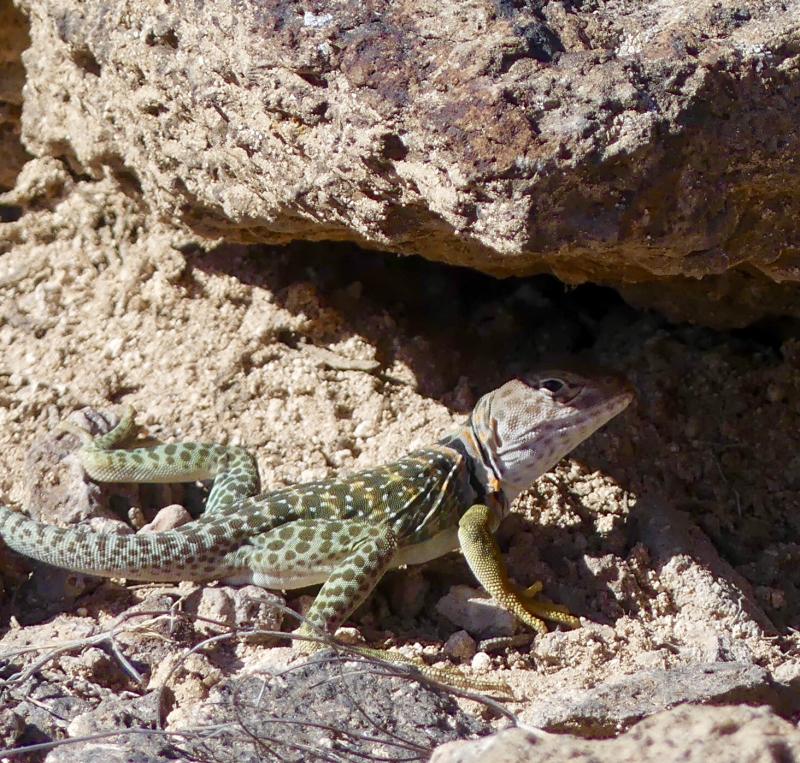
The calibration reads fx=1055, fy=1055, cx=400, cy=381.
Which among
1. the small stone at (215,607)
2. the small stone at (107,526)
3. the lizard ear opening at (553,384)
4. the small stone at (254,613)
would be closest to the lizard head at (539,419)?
the lizard ear opening at (553,384)

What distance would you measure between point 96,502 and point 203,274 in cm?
130

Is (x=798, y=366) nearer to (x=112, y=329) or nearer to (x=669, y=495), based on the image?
(x=669, y=495)

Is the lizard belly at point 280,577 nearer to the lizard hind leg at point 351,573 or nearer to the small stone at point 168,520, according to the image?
the lizard hind leg at point 351,573

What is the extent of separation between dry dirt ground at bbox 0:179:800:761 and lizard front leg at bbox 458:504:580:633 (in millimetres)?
96

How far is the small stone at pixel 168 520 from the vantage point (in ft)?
13.4

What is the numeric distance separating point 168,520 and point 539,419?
1513mm

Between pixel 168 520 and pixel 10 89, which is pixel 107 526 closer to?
pixel 168 520

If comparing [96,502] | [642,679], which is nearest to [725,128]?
[642,679]

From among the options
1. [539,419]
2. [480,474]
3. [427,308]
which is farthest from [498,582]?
[427,308]

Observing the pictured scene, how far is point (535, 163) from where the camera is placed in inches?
117

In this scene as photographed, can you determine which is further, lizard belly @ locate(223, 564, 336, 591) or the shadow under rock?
the shadow under rock

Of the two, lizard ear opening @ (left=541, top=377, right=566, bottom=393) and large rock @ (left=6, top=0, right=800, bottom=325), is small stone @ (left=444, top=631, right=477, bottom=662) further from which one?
large rock @ (left=6, top=0, right=800, bottom=325)

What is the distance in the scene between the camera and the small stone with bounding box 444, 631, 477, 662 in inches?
145

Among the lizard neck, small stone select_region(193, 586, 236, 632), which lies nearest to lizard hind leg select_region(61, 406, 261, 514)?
small stone select_region(193, 586, 236, 632)
